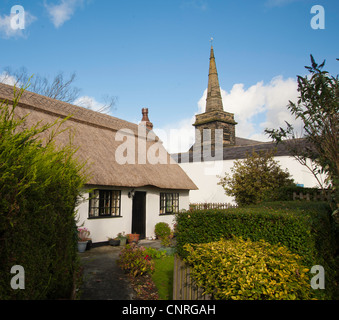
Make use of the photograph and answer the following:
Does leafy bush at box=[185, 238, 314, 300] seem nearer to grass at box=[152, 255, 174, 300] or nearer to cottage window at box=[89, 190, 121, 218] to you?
grass at box=[152, 255, 174, 300]

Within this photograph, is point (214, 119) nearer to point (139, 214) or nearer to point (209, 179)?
point (209, 179)

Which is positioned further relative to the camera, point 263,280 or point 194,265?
point 194,265

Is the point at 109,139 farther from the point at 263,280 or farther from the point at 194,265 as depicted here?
the point at 263,280

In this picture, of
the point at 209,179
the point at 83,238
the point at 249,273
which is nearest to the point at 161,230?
the point at 83,238

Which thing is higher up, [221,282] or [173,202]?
[173,202]

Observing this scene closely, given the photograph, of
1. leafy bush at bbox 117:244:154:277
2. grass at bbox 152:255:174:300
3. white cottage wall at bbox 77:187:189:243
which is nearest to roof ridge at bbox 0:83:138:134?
white cottage wall at bbox 77:187:189:243

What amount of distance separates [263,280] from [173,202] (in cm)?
1443

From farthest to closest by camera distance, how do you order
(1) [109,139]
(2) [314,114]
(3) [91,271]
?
1. (1) [109,139]
2. (3) [91,271]
3. (2) [314,114]

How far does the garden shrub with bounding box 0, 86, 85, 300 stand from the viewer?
2.84 metres

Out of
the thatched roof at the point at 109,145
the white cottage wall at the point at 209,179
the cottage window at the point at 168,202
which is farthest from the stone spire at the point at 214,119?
the cottage window at the point at 168,202
